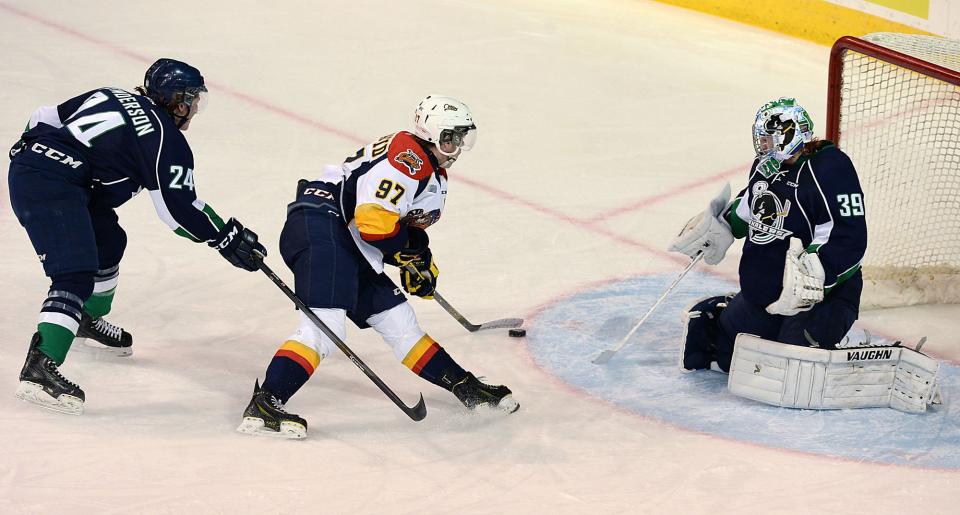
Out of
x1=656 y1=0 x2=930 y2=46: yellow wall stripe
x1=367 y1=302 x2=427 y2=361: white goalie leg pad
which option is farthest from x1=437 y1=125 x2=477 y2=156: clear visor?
x1=656 y1=0 x2=930 y2=46: yellow wall stripe

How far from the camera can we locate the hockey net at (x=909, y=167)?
4801mm

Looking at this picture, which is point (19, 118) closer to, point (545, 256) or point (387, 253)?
point (545, 256)

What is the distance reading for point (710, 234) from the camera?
4.27 metres

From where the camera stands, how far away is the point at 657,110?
7023 millimetres

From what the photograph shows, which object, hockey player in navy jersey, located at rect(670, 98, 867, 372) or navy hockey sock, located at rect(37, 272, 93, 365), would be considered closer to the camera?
navy hockey sock, located at rect(37, 272, 93, 365)

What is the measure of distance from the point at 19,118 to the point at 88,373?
2.84 metres

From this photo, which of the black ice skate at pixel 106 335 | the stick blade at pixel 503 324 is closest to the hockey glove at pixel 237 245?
the black ice skate at pixel 106 335

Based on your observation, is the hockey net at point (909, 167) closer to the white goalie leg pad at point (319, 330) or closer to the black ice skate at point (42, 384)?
the white goalie leg pad at point (319, 330)

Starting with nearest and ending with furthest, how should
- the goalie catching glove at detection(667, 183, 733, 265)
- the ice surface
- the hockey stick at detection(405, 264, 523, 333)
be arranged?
the ice surface < the goalie catching glove at detection(667, 183, 733, 265) < the hockey stick at detection(405, 264, 523, 333)

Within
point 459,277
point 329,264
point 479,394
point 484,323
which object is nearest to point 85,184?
point 329,264

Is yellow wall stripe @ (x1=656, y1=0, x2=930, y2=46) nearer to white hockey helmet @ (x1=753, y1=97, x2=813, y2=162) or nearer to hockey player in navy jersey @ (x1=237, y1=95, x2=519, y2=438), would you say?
white hockey helmet @ (x1=753, y1=97, x2=813, y2=162)

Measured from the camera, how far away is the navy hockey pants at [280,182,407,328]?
3670 millimetres

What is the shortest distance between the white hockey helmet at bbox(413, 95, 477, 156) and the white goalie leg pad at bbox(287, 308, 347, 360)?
1.89 ft

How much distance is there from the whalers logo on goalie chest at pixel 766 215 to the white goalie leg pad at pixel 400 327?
1.12 m
